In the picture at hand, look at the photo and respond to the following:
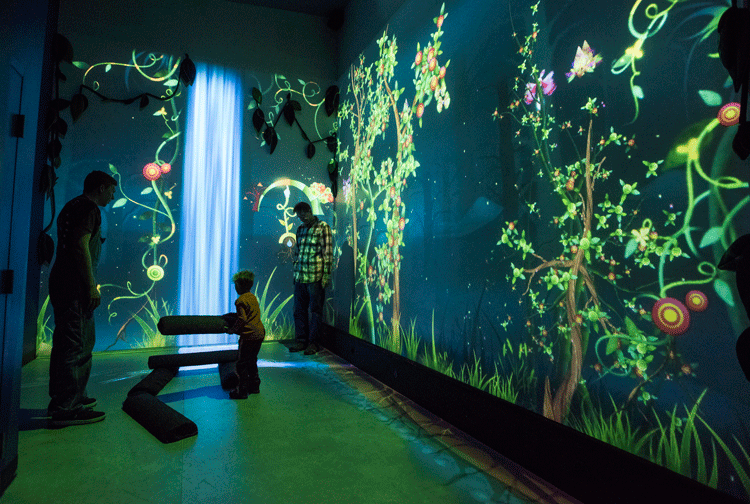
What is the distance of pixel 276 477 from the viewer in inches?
74.8

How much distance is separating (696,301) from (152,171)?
475cm

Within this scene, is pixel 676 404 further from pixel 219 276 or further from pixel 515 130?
pixel 219 276

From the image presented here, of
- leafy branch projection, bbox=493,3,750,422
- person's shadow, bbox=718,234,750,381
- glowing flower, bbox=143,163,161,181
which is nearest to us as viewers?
person's shadow, bbox=718,234,750,381

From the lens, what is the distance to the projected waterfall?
4.75 metres

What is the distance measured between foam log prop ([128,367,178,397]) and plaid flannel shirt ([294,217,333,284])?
1589 mm

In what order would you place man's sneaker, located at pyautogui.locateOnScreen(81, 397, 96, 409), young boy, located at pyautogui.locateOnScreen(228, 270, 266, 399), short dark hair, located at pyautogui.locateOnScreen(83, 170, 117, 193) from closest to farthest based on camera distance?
short dark hair, located at pyautogui.locateOnScreen(83, 170, 117, 193) < man's sneaker, located at pyautogui.locateOnScreen(81, 397, 96, 409) < young boy, located at pyautogui.locateOnScreen(228, 270, 266, 399)

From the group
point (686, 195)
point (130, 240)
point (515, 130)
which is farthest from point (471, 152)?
point (130, 240)

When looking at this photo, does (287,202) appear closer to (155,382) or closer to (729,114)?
(155,382)

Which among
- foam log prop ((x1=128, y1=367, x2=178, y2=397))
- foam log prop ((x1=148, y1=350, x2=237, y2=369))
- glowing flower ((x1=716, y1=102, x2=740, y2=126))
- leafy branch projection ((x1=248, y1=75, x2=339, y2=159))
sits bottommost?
foam log prop ((x1=128, y1=367, x2=178, y2=397))

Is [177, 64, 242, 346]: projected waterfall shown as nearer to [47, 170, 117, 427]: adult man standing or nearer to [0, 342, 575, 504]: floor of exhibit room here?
[0, 342, 575, 504]: floor of exhibit room

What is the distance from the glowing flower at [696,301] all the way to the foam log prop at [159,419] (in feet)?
7.56

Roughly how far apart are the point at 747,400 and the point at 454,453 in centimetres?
126

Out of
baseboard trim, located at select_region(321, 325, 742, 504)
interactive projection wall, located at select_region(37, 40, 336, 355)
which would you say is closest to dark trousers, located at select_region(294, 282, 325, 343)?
interactive projection wall, located at select_region(37, 40, 336, 355)

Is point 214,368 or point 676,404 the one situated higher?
point 676,404
